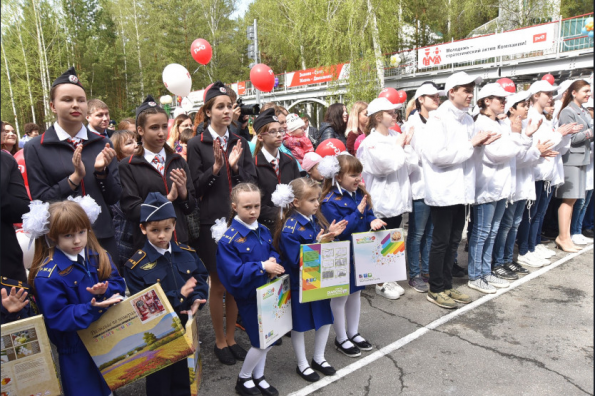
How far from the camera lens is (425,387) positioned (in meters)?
2.98

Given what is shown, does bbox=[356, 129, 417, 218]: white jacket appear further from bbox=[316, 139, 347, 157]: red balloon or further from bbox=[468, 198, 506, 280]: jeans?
bbox=[468, 198, 506, 280]: jeans

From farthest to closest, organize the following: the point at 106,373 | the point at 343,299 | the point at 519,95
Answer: the point at 519,95
the point at 343,299
the point at 106,373

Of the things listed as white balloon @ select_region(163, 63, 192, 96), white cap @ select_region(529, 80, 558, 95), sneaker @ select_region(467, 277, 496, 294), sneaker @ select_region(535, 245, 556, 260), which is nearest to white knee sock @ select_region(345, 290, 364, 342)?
sneaker @ select_region(467, 277, 496, 294)

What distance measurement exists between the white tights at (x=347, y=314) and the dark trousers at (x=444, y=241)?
49.4 inches

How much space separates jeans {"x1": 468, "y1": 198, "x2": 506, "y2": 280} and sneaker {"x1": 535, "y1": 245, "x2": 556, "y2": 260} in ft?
4.37

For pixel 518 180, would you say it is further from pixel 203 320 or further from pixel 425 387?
pixel 203 320

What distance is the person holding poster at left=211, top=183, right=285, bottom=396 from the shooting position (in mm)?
2744

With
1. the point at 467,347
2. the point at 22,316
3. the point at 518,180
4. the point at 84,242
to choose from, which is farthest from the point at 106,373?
the point at 518,180

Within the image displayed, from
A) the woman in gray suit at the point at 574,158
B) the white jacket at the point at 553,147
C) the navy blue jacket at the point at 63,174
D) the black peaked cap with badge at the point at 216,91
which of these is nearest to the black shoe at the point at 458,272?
the white jacket at the point at 553,147

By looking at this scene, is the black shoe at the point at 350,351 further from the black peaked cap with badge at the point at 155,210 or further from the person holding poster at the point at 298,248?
the black peaked cap with badge at the point at 155,210

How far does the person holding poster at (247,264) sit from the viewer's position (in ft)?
9.00

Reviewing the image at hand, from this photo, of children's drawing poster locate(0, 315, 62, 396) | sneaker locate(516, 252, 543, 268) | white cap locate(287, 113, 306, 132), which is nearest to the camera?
children's drawing poster locate(0, 315, 62, 396)

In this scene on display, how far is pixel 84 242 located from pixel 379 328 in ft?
8.94

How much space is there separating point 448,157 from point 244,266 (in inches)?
95.4
